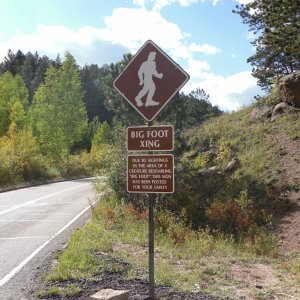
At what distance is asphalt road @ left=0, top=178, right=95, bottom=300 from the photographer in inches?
307

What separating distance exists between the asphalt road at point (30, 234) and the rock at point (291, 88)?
10.6 metres

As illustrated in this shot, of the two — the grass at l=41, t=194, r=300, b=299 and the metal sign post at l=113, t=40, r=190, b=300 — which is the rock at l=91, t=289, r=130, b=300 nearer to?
the metal sign post at l=113, t=40, r=190, b=300

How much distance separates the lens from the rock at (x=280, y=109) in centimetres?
2151

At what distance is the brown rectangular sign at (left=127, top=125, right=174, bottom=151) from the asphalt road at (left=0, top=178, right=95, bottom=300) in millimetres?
2918

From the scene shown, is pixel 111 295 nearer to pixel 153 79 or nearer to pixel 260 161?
pixel 153 79

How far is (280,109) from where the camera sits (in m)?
21.9

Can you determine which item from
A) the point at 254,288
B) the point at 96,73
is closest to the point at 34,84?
the point at 96,73

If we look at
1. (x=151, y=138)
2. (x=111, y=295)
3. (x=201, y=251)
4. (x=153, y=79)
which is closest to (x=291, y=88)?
(x=201, y=251)

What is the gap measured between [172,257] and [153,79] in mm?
4536

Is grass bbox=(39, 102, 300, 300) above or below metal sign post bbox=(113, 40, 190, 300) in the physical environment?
below

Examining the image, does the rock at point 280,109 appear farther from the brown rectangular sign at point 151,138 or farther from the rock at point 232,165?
the brown rectangular sign at point 151,138

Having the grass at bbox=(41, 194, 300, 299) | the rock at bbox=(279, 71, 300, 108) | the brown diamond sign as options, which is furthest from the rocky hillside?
the brown diamond sign

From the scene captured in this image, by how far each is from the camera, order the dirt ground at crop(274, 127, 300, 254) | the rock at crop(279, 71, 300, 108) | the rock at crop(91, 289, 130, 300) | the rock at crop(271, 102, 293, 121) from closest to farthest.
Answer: the rock at crop(91, 289, 130, 300) → the dirt ground at crop(274, 127, 300, 254) → the rock at crop(279, 71, 300, 108) → the rock at crop(271, 102, 293, 121)

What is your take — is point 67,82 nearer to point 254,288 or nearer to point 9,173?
point 9,173
